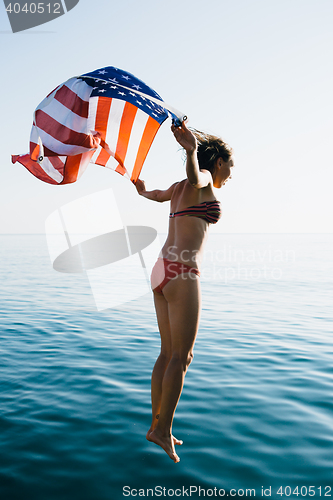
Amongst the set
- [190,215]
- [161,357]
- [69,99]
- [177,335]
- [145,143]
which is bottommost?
[161,357]

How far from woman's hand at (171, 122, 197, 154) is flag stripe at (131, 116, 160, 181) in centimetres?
76

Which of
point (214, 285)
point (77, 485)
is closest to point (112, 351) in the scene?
point (77, 485)

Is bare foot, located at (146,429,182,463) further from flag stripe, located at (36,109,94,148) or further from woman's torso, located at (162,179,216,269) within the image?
flag stripe, located at (36,109,94,148)

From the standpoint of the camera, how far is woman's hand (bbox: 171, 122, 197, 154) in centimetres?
255

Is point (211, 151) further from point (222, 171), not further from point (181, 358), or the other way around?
point (181, 358)

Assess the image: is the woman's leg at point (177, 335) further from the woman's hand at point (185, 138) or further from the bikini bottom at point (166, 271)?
the woman's hand at point (185, 138)

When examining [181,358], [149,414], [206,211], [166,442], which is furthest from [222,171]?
[149,414]

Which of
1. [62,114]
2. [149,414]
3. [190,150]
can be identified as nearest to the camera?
[190,150]

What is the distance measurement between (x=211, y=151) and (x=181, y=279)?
103 cm

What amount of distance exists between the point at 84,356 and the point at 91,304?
523 cm

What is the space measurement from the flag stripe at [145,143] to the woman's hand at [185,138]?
76 centimetres

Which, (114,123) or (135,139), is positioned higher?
(114,123)

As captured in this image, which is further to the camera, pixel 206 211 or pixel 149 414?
pixel 149 414

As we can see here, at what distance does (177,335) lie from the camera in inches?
112
